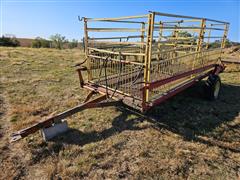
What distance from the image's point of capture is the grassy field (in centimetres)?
229

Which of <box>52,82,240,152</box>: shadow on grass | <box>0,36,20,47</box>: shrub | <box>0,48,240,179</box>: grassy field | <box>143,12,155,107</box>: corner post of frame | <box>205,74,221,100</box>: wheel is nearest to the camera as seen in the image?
<box>0,48,240,179</box>: grassy field

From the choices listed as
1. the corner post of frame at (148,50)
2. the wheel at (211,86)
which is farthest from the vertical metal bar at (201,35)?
the corner post of frame at (148,50)

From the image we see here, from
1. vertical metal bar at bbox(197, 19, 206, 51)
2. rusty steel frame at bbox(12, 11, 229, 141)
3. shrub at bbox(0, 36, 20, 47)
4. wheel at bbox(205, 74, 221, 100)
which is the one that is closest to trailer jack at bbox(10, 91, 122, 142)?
rusty steel frame at bbox(12, 11, 229, 141)

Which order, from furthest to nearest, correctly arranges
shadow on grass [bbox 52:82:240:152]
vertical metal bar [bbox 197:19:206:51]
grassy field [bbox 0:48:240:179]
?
vertical metal bar [bbox 197:19:206:51] → shadow on grass [bbox 52:82:240:152] → grassy field [bbox 0:48:240:179]

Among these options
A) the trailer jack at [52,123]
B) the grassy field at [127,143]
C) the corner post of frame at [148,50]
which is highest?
the corner post of frame at [148,50]

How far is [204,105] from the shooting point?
434 centimetres

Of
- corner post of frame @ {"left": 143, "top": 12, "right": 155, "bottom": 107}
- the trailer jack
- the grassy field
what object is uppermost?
corner post of frame @ {"left": 143, "top": 12, "right": 155, "bottom": 107}

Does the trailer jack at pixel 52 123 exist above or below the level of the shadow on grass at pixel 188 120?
above

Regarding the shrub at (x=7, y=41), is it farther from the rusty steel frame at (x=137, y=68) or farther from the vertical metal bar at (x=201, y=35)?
the vertical metal bar at (x=201, y=35)

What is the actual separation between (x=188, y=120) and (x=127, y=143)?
1537mm

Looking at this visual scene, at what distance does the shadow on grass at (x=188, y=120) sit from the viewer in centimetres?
300

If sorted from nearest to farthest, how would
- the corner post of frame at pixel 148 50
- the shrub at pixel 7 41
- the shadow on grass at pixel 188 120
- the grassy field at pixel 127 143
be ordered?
1. the grassy field at pixel 127 143
2. the corner post of frame at pixel 148 50
3. the shadow on grass at pixel 188 120
4. the shrub at pixel 7 41

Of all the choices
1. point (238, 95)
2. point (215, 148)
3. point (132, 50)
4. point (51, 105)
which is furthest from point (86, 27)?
point (238, 95)

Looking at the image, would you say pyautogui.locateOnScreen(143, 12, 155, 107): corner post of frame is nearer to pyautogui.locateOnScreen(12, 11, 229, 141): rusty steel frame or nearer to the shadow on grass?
pyautogui.locateOnScreen(12, 11, 229, 141): rusty steel frame
